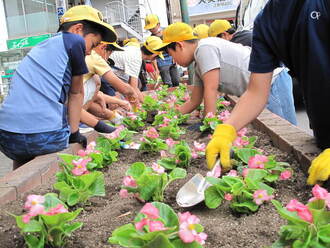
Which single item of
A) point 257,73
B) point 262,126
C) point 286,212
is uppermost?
Answer: point 257,73

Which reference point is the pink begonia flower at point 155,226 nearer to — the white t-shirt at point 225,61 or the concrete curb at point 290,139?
the concrete curb at point 290,139

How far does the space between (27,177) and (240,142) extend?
1.21 m

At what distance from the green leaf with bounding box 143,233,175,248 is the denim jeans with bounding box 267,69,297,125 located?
2.98 metres

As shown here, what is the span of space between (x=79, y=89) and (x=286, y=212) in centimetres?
221

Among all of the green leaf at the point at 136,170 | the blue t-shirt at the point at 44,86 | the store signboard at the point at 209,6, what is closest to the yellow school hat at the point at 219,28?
the blue t-shirt at the point at 44,86

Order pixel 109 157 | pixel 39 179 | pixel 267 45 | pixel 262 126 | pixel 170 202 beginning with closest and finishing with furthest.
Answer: pixel 170 202 < pixel 267 45 < pixel 39 179 < pixel 109 157 < pixel 262 126

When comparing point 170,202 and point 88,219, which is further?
point 170,202

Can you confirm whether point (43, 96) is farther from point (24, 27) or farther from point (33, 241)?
point (24, 27)

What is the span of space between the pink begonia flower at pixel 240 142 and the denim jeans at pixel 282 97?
143 centimetres

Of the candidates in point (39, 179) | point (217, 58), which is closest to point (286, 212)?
point (39, 179)

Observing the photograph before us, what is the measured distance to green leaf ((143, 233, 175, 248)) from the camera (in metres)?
0.97

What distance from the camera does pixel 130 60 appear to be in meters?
5.86

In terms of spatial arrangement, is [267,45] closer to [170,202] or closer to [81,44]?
[170,202]

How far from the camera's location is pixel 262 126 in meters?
3.26
